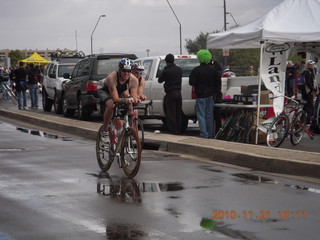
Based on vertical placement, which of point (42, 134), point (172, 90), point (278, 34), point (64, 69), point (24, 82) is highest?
point (278, 34)

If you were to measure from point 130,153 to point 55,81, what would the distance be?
1731 centimetres

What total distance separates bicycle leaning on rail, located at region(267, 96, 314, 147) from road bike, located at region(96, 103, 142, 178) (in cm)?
421

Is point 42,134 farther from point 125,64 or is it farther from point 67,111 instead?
point 125,64

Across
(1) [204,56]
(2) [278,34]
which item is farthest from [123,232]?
(1) [204,56]

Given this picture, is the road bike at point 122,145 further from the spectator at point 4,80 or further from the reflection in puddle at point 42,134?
the spectator at point 4,80

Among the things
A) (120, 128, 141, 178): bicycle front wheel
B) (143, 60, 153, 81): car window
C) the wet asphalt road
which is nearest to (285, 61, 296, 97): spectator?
(143, 60, 153, 81): car window

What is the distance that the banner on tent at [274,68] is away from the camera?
47.8 feet

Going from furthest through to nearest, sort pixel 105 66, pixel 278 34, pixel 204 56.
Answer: pixel 105 66, pixel 204 56, pixel 278 34

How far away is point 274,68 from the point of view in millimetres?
14609

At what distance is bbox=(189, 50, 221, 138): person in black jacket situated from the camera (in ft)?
49.8

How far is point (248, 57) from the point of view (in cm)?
7712

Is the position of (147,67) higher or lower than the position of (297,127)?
higher

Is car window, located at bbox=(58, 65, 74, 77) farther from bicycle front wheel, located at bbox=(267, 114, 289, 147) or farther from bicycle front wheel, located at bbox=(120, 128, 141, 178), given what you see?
bicycle front wheel, located at bbox=(120, 128, 141, 178)

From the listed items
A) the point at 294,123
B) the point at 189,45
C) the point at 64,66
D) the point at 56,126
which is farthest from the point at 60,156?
the point at 189,45
